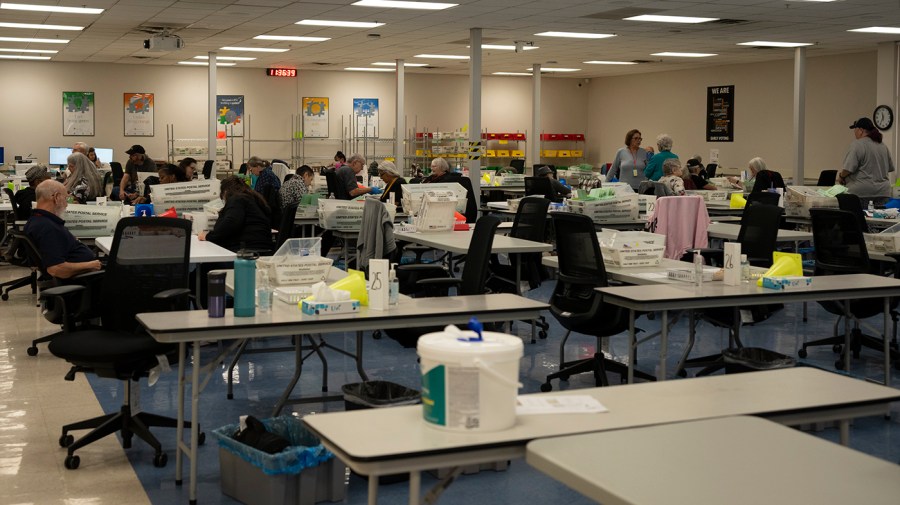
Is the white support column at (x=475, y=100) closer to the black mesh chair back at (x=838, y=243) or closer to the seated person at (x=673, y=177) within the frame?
the seated person at (x=673, y=177)

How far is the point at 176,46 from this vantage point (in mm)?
13047

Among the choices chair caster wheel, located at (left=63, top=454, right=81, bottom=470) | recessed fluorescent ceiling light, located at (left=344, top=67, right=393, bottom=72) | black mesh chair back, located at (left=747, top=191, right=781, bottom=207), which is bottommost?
chair caster wheel, located at (left=63, top=454, right=81, bottom=470)

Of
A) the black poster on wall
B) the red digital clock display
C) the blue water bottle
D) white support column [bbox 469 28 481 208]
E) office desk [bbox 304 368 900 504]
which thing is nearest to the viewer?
office desk [bbox 304 368 900 504]

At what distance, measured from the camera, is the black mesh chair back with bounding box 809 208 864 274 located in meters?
6.07

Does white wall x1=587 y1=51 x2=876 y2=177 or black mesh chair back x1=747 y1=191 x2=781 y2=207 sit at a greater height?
white wall x1=587 y1=51 x2=876 y2=177

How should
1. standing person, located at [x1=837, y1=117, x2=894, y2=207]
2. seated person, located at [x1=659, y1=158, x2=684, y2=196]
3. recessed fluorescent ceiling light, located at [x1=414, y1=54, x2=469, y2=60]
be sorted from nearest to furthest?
seated person, located at [x1=659, y1=158, x2=684, y2=196]
standing person, located at [x1=837, y1=117, x2=894, y2=207]
recessed fluorescent ceiling light, located at [x1=414, y1=54, x2=469, y2=60]

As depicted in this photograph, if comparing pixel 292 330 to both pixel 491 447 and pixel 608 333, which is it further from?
pixel 608 333

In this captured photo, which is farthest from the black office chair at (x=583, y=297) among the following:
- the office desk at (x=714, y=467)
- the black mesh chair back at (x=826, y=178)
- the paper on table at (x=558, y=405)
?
the black mesh chair back at (x=826, y=178)

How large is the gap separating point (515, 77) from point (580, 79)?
1.67 metres

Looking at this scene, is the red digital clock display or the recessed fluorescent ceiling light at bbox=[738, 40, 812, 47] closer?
the recessed fluorescent ceiling light at bbox=[738, 40, 812, 47]

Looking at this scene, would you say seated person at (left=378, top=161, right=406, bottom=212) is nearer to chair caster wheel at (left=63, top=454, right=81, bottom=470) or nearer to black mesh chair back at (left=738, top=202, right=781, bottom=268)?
black mesh chair back at (left=738, top=202, right=781, bottom=268)

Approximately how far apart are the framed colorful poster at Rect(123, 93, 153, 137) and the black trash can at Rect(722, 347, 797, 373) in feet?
52.9

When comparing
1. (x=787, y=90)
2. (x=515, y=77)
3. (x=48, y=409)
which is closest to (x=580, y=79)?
(x=515, y=77)

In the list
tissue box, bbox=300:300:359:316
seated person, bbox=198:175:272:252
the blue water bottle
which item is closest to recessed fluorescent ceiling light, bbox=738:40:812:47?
seated person, bbox=198:175:272:252
